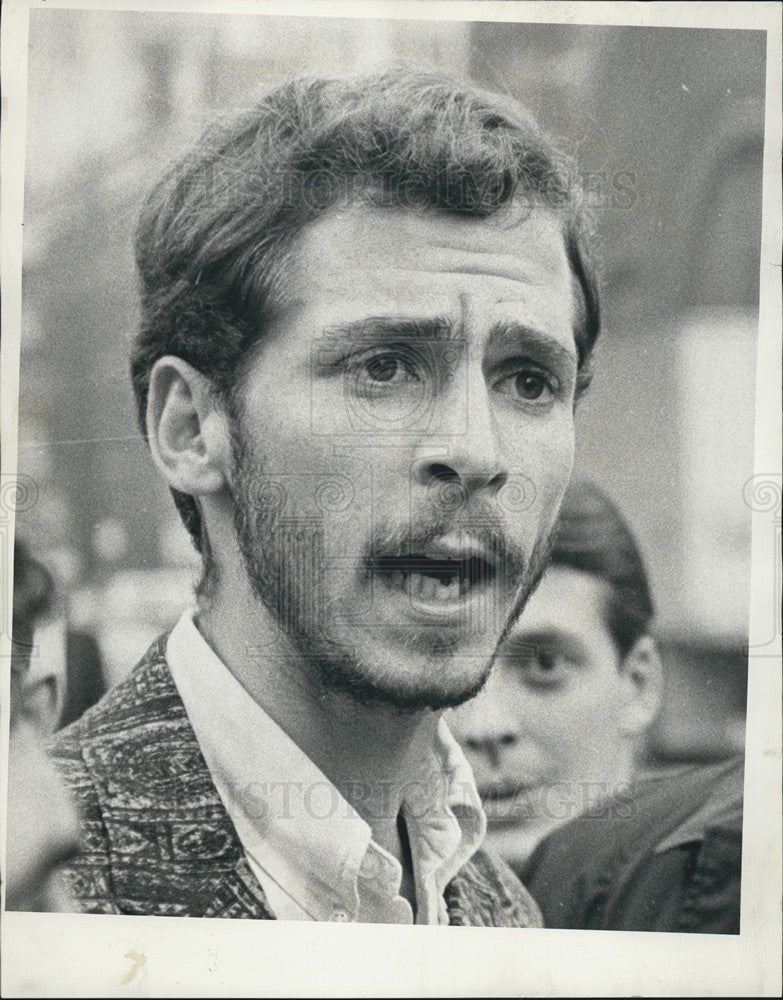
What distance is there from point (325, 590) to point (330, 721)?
43 centimetres

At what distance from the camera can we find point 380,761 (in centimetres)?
350

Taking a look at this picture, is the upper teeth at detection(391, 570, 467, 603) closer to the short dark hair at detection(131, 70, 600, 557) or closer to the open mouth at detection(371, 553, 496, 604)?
the open mouth at detection(371, 553, 496, 604)

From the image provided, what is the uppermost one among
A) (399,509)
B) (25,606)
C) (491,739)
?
(399,509)

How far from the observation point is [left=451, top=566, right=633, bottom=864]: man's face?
352cm

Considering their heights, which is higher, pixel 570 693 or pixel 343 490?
pixel 343 490

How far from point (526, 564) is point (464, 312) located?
84 centimetres

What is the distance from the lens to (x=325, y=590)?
3.45m

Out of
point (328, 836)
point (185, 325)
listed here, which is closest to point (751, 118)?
A: point (185, 325)

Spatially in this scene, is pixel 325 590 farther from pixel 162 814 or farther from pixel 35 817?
pixel 35 817

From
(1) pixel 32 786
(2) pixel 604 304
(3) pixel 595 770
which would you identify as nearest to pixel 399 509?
(2) pixel 604 304

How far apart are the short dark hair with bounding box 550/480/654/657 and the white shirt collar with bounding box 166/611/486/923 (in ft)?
3.51

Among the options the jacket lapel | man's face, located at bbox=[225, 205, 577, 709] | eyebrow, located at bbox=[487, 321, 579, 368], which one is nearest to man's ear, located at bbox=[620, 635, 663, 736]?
man's face, located at bbox=[225, 205, 577, 709]

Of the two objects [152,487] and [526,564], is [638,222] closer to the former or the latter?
[526,564]

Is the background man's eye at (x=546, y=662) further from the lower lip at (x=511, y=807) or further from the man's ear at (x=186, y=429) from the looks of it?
the man's ear at (x=186, y=429)
